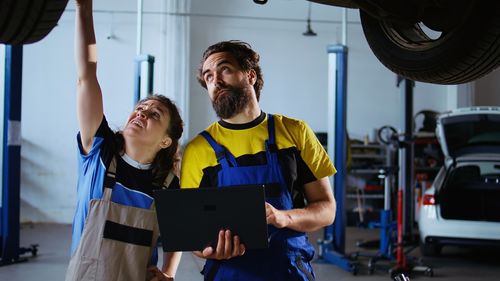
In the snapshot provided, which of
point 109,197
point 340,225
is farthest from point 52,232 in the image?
point 109,197

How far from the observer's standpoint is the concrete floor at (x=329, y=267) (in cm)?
461

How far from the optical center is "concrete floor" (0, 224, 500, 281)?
4.61 meters

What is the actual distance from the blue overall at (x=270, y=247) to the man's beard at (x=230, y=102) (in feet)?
0.35

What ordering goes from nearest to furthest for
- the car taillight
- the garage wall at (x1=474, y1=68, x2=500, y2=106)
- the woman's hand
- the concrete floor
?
the woman's hand
the concrete floor
the car taillight
the garage wall at (x1=474, y1=68, x2=500, y2=106)

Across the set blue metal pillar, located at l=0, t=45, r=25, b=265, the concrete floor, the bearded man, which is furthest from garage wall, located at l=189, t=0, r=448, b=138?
the bearded man

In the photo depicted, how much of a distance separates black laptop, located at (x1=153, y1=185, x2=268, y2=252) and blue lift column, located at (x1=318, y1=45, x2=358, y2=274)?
398 centimetres

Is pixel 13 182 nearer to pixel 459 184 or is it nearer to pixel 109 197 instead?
pixel 109 197

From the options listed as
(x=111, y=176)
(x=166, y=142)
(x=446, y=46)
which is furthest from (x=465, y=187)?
(x=111, y=176)

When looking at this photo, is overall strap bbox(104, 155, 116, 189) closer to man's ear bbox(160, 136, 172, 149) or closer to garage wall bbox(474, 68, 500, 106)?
man's ear bbox(160, 136, 172, 149)

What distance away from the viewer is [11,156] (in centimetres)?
498

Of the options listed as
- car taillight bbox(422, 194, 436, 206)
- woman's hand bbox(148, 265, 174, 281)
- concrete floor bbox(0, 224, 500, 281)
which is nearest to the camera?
woman's hand bbox(148, 265, 174, 281)

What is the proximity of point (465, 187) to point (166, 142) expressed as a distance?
4.61 metres

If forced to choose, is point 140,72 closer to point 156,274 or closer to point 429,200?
point 429,200

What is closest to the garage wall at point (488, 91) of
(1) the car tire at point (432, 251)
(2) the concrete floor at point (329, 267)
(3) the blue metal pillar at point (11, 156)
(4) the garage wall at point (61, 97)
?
(2) the concrete floor at point (329, 267)
